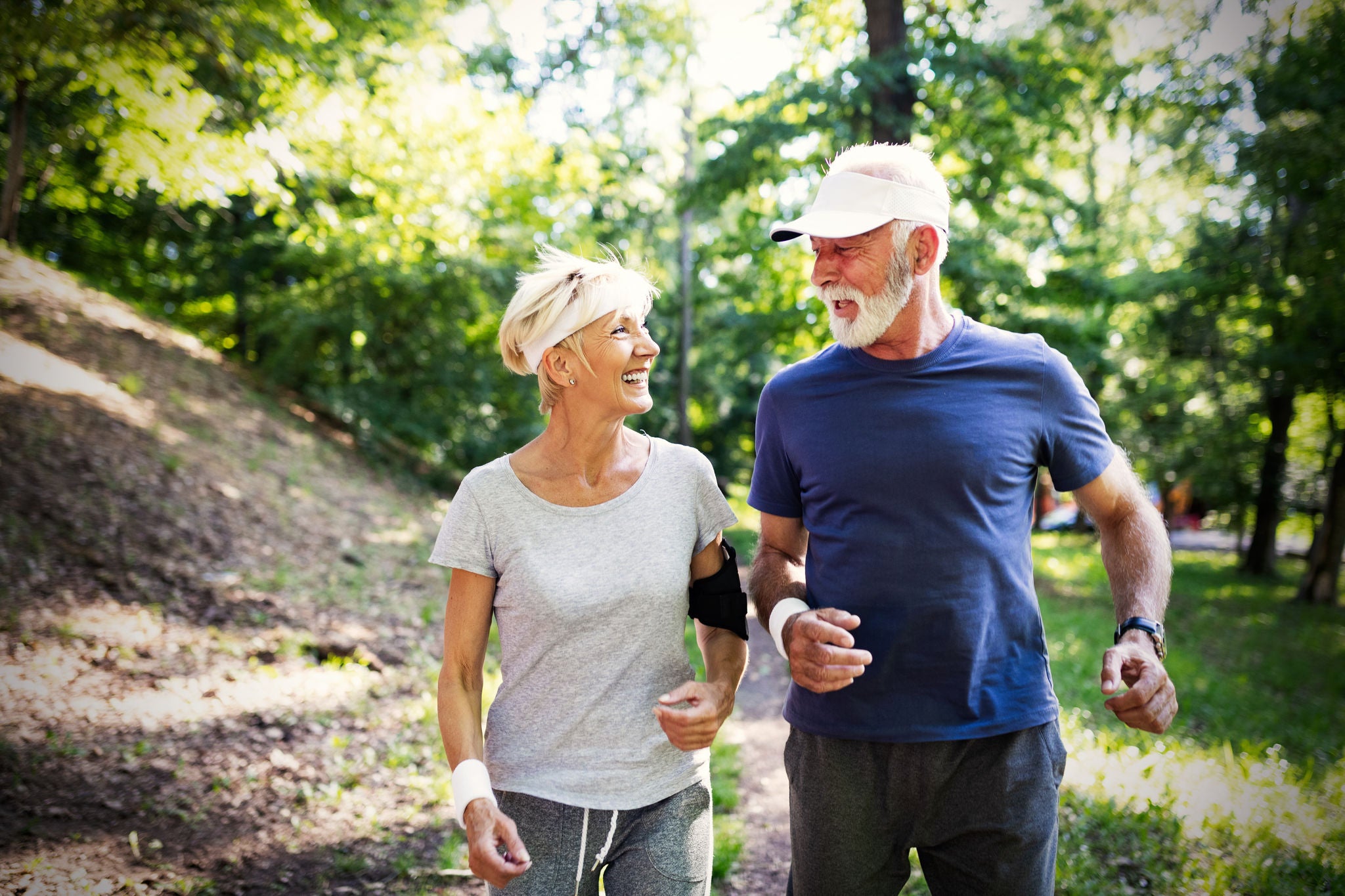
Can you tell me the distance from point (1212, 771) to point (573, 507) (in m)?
5.16

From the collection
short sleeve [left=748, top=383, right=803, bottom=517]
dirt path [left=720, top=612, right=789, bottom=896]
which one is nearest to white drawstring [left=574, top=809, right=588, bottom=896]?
short sleeve [left=748, top=383, right=803, bottom=517]

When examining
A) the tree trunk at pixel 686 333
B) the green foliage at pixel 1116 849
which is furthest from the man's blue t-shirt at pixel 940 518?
the tree trunk at pixel 686 333

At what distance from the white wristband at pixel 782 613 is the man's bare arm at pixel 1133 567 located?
30.4 inches

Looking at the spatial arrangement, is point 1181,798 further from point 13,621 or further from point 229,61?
point 229,61

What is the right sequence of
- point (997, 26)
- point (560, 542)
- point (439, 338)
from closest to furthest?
point (560, 542) → point (997, 26) → point (439, 338)

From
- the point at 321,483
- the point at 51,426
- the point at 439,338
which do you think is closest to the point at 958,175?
the point at 439,338

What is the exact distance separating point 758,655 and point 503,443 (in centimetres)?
668

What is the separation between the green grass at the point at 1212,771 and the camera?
165 inches

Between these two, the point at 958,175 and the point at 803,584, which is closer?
the point at 803,584

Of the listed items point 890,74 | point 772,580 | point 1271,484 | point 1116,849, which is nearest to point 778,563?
point 772,580

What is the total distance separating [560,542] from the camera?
2322 millimetres

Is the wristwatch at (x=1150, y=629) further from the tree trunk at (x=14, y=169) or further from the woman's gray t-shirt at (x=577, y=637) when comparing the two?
the tree trunk at (x=14, y=169)

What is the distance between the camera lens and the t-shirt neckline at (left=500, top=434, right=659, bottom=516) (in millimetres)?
2357

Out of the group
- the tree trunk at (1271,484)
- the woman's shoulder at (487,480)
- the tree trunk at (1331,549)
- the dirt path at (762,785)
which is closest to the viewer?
the woman's shoulder at (487,480)
